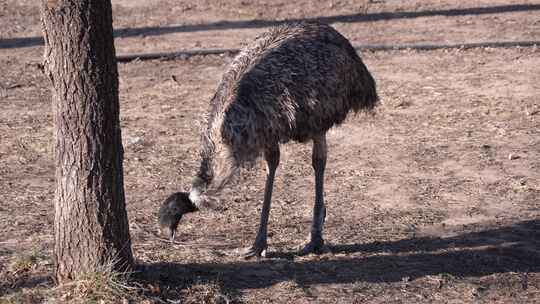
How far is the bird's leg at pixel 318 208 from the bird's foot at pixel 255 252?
27cm

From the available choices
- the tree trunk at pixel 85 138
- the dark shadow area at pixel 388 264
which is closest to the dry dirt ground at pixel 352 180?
the dark shadow area at pixel 388 264

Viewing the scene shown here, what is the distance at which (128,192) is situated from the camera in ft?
24.2

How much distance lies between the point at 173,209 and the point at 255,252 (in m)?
0.67

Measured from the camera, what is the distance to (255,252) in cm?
600

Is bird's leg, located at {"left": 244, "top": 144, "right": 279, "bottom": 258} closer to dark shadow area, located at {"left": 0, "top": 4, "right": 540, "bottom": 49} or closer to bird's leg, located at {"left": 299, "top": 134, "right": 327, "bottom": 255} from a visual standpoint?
bird's leg, located at {"left": 299, "top": 134, "right": 327, "bottom": 255}

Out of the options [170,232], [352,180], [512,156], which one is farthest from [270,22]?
[170,232]

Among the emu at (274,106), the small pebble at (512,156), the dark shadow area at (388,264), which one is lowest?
the dark shadow area at (388,264)

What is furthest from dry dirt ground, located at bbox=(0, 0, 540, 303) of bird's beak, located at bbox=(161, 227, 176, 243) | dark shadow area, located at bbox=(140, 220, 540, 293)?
bird's beak, located at bbox=(161, 227, 176, 243)

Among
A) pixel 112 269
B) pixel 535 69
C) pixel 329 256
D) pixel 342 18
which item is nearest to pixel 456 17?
pixel 342 18

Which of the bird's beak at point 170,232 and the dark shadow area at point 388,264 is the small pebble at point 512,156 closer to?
the dark shadow area at point 388,264

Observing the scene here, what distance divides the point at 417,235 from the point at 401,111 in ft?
10.5

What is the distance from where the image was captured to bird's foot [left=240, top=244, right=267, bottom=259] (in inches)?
236

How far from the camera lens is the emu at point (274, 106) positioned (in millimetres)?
5609

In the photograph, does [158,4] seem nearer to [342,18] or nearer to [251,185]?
[342,18]
